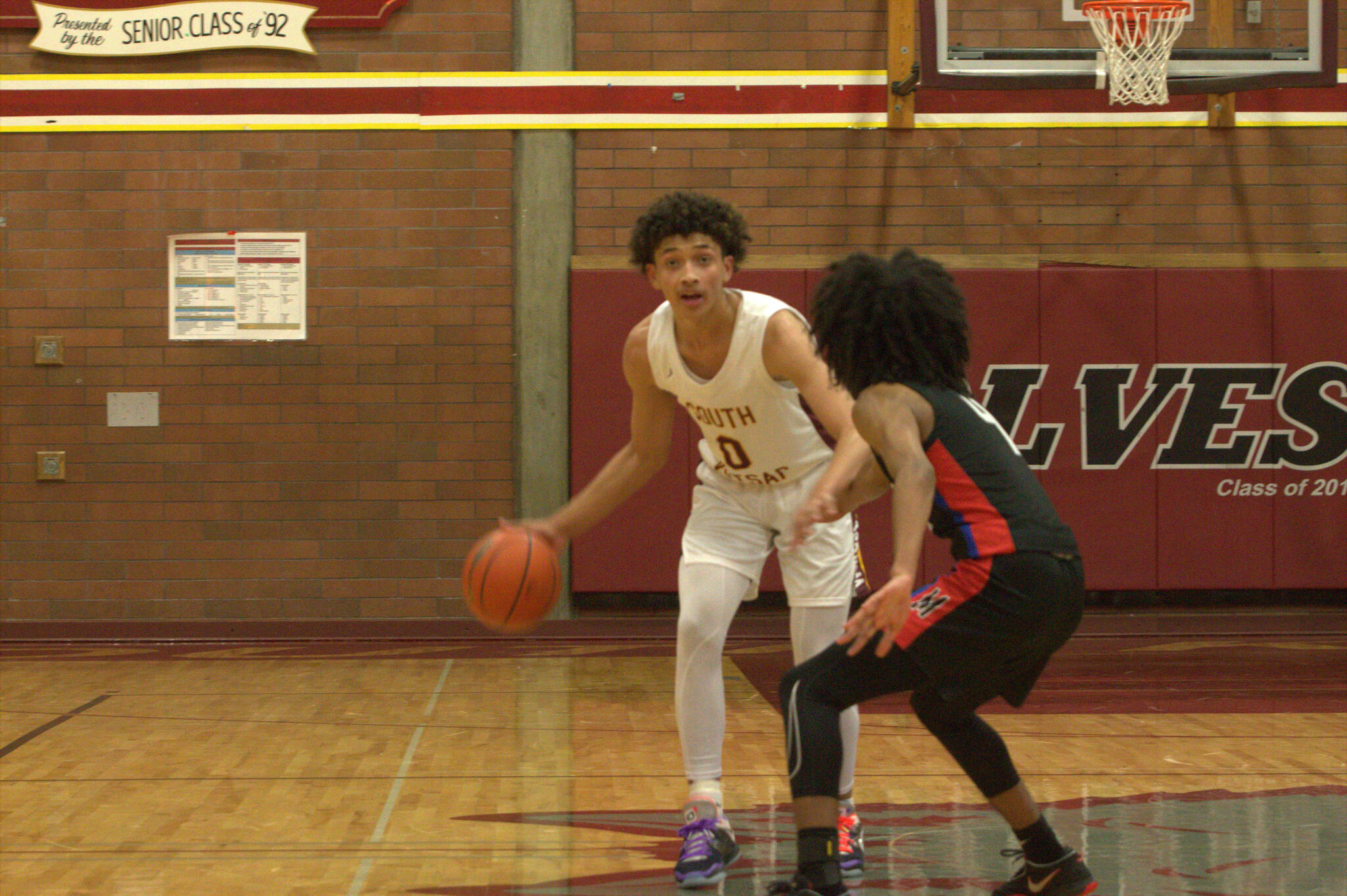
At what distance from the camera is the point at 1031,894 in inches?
114

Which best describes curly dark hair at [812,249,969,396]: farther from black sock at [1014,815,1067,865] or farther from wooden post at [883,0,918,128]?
wooden post at [883,0,918,128]

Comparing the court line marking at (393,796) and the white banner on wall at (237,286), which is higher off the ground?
the white banner on wall at (237,286)

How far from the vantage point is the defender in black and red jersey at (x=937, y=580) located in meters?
2.67

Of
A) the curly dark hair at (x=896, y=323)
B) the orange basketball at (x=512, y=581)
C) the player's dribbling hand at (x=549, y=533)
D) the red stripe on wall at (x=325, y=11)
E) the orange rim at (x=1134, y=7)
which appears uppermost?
the red stripe on wall at (x=325, y=11)

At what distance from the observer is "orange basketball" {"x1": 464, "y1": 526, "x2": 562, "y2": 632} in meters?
3.32

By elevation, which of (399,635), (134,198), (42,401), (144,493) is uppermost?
(134,198)

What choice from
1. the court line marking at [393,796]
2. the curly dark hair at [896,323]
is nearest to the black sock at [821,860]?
the curly dark hair at [896,323]

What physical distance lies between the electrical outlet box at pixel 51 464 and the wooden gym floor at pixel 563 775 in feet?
3.75

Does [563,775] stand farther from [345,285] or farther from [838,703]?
[345,285]

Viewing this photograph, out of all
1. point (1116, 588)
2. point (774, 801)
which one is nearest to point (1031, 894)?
point (774, 801)

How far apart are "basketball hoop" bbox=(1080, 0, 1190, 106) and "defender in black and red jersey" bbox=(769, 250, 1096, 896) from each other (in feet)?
15.7

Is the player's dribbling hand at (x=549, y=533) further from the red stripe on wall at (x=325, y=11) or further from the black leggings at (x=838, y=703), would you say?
the red stripe on wall at (x=325, y=11)

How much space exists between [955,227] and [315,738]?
4.88 meters

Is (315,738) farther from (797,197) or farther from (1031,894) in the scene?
(797,197)
